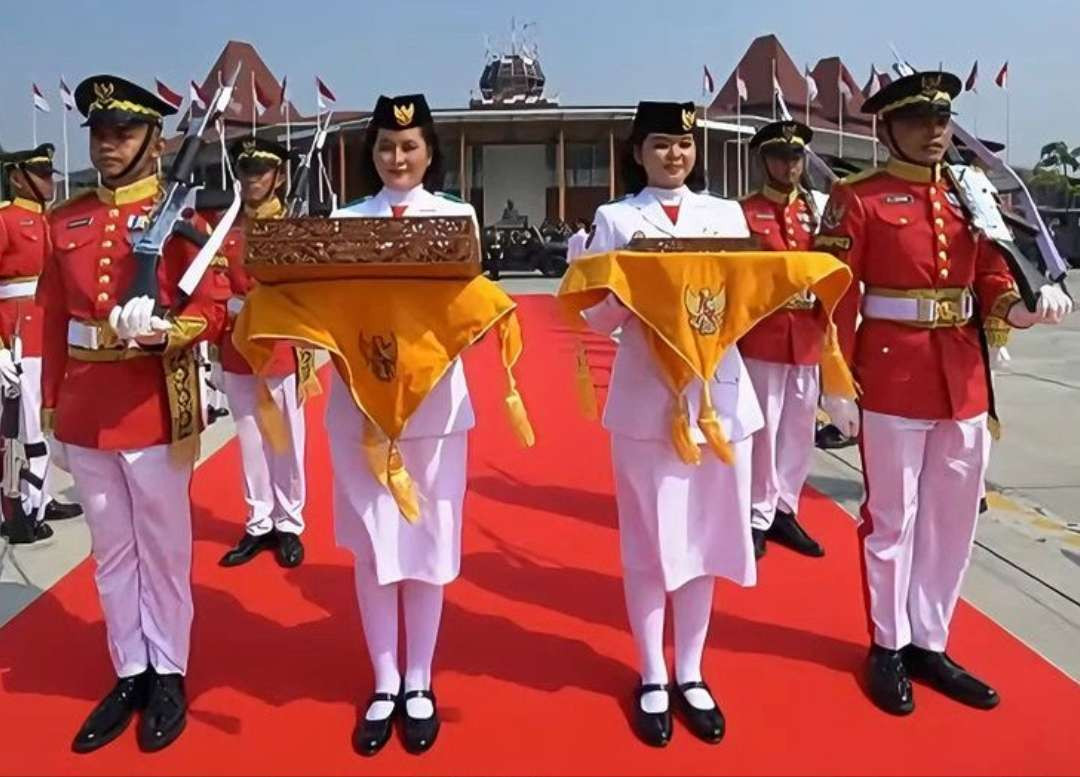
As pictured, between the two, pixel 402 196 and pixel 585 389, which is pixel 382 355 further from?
pixel 585 389

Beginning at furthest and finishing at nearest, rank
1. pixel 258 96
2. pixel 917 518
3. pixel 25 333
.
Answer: pixel 258 96 → pixel 25 333 → pixel 917 518

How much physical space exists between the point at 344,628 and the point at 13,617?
123 cm

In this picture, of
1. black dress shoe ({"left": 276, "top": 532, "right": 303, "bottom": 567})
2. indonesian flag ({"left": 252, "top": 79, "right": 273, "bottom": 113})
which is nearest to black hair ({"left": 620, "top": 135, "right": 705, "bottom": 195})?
black dress shoe ({"left": 276, "top": 532, "right": 303, "bottom": 567})

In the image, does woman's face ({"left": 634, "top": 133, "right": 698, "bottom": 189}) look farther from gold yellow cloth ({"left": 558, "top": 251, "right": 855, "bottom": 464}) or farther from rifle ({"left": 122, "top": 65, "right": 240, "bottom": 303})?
rifle ({"left": 122, "top": 65, "right": 240, "bottom": 303})

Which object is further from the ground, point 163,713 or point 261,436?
point 261,436

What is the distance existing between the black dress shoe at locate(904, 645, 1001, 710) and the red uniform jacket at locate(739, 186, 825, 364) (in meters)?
1.47

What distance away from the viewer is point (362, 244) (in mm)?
2449

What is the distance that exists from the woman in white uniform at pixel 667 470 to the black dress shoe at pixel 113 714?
4.68ft

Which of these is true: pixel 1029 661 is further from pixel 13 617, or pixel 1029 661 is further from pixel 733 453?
pixel 13 617

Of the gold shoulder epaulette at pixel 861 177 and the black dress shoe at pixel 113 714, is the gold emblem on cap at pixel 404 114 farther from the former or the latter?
the black dress shoe at pixel 113 714

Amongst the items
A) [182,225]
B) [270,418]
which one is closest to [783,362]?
[270,418]

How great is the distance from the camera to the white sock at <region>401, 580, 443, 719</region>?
9.23 feet

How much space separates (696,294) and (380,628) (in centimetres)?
125

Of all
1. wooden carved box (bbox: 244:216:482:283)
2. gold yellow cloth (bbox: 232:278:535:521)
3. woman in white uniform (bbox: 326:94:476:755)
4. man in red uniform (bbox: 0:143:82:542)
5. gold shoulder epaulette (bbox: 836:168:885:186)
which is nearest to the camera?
wooden carved box (bbox: 244:216:482:283)
